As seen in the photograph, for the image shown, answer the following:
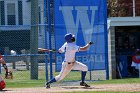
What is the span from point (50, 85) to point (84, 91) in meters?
2.93

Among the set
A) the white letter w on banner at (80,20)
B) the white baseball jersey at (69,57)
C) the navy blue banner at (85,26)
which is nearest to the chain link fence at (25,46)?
the navy blue banner at (85,26)

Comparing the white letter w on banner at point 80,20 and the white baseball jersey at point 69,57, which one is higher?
the white letter w on banner at point 80,20

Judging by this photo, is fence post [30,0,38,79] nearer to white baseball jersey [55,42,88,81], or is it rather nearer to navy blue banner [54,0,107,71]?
navy blue banner [54,0,107,71]

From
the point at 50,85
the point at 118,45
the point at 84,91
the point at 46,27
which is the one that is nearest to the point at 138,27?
the point at 118,45

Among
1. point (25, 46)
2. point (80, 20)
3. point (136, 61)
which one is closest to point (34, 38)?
point (25, 46)

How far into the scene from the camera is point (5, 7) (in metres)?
23.8

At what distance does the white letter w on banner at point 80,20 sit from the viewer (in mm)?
20562

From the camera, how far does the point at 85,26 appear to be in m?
20.8

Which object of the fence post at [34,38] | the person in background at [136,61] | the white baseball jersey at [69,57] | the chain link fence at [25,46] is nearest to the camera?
the white baseball jersey at [69,57]

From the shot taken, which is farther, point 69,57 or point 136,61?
point 136,61

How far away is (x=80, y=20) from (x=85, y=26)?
12.4 inches

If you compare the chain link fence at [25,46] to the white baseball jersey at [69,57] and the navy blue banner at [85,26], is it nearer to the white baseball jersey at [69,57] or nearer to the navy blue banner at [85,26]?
the navy blue banner at [85,26]

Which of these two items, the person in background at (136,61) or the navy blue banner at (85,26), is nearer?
the navy blue banner at (85,26)

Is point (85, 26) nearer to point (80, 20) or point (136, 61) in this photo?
point (80, 20)
